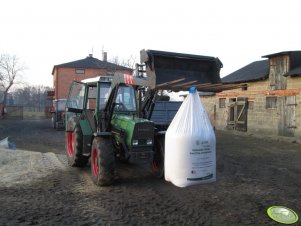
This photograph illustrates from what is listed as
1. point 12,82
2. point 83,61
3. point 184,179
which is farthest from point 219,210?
point 12,82

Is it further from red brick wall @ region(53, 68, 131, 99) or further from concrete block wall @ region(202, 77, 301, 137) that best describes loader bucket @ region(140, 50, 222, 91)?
red brick wall @ region(53, 68, 131, 99)

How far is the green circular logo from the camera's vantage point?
16.1ft

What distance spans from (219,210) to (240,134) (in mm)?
15504

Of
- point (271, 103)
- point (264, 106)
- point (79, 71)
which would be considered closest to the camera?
point (271, 103)

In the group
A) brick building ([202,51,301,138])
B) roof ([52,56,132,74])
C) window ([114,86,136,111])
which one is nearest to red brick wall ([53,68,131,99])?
roof ([52,56,132,74])

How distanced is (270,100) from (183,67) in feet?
44.6

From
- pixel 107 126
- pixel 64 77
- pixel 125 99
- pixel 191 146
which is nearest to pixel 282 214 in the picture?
pixel 191 146

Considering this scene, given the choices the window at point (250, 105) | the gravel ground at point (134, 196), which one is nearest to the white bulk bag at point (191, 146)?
the gravel ground at point (134, 196)

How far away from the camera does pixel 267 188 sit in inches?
267

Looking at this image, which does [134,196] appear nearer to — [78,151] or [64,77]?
[78,151]

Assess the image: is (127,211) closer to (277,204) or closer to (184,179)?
(184,179)

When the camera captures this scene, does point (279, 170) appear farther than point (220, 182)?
Yes

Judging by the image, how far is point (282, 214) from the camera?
17.0 feet

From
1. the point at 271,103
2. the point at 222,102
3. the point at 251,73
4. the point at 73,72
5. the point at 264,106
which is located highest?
the point at 73,72
